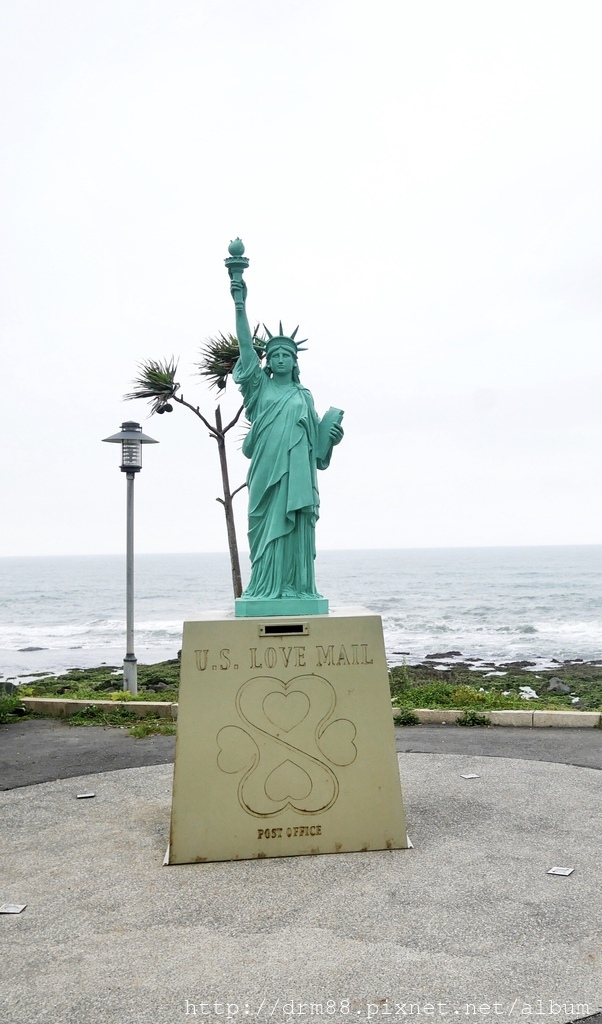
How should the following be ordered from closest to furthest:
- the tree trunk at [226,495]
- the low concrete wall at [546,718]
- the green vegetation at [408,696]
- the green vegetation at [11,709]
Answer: the low concrete wall at [546,718], the green vegetation at [408,696], the green vegetation at [11,709], the tree trunk at [226,495]

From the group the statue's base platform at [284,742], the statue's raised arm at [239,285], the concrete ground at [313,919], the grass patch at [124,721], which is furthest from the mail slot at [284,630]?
the grass patch at [124,721]

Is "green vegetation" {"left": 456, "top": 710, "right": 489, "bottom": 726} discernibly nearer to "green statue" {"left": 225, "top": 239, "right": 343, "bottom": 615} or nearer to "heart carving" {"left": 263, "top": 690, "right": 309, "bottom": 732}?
"green statue" {"left": 225, "top": 239, "right": 343, "bottom": 615}

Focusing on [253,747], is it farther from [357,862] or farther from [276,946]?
[276,946]

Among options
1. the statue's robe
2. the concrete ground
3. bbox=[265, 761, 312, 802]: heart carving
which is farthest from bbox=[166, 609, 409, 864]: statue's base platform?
the statue's robe

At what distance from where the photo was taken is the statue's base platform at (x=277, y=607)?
5469 millimetres

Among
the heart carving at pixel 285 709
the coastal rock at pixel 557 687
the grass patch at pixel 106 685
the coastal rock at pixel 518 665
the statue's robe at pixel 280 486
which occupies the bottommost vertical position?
the coastal rock at pixel 518 665

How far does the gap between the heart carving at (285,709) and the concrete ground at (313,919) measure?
835mm

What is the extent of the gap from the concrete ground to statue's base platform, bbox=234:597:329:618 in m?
1.58

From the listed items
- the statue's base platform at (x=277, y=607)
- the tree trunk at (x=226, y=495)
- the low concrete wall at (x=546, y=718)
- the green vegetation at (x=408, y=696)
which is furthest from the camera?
the tree trunk at (x=226, y=495)

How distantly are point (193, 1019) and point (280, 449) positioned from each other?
3.65 meters

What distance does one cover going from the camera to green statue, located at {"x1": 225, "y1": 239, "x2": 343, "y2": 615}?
18.6 ft

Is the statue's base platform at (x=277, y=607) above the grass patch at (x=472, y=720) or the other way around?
above

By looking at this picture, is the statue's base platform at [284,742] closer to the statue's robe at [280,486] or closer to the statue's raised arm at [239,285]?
the statue's robe at [280,486]

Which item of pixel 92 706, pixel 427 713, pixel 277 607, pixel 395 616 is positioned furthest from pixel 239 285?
pixel 395 616
